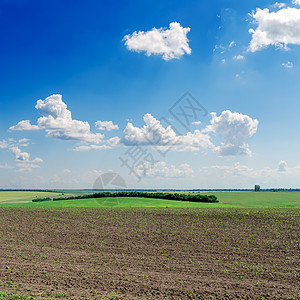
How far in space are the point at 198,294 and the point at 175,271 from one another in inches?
116

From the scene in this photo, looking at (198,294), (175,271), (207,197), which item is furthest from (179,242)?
(207,197)

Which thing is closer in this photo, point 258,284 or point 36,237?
point 258,284

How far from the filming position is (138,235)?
22.4 m

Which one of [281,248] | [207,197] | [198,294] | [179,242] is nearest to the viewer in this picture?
[198,294]

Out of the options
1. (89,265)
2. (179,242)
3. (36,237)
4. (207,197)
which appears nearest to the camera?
(89,265)

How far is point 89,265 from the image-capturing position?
14.7 m

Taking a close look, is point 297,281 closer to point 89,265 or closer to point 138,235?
point 89,265

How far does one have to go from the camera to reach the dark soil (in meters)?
11.3

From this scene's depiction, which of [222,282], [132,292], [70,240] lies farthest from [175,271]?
[70,240]

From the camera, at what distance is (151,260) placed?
15703 mm

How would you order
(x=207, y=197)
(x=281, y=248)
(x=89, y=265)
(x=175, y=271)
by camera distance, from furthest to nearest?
(x=207, y=197)
(x=281, y=248)
(x=89, y=265)
(x=175, y=271)

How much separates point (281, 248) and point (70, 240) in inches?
577

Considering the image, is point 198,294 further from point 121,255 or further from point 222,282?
point 121,255

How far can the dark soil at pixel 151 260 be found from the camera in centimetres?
1131
